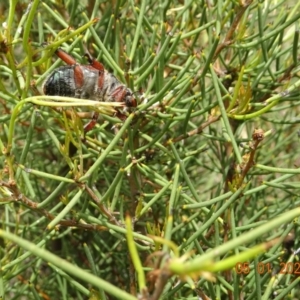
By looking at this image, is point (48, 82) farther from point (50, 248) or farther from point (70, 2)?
point (50, 248)

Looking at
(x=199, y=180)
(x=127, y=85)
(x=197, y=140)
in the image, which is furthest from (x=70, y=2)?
(x=199, y=180)

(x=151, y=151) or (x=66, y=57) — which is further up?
(x=66, y=57)

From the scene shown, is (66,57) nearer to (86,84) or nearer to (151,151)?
(86,84)

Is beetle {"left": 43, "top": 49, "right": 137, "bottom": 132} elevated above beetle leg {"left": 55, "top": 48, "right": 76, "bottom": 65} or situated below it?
below

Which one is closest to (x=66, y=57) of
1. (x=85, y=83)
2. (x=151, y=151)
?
(x=85, y=83)

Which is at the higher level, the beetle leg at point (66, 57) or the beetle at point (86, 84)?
the beetle leg at point (66, 57)

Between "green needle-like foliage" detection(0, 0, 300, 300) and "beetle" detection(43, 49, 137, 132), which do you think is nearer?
"green needle-like foliage" detection(0, 0, 300, 300)

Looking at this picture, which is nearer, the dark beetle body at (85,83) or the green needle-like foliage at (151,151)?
the green needle-like foliage at (151,151)

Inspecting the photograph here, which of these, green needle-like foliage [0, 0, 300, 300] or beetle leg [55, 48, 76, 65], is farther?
beetle leg [55, 48, 76, 65]
